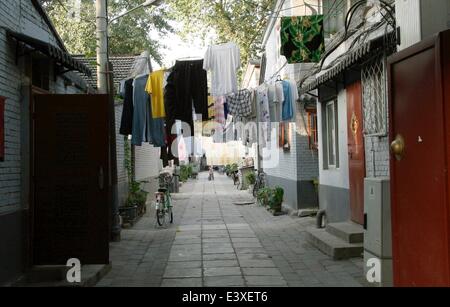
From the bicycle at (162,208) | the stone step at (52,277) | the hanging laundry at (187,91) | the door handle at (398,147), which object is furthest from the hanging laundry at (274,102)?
the door handle at (398,147)

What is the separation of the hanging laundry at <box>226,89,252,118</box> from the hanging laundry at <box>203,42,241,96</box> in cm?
261

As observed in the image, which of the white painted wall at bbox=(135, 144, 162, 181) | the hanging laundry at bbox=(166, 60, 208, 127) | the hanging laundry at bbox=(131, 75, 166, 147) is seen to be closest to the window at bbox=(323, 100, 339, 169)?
the hanging laundry at bbox=(166, 60, 208, 127)

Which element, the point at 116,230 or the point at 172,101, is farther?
the point at 116,230

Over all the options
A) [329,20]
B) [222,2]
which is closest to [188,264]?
[329,20]

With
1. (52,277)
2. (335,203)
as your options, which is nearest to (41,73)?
(52,277)

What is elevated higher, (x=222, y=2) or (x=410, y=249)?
(x=222, y=2)

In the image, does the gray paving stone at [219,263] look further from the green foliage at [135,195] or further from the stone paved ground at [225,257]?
the green foliage at [135,195]

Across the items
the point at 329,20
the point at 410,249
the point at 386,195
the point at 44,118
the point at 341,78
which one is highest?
the point at 329,20

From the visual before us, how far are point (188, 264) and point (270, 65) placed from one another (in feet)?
39.4

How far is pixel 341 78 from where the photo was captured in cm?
980

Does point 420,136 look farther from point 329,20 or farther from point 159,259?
point 329,20

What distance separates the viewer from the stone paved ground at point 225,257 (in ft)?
22.6

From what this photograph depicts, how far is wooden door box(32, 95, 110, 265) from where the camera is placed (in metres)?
6.72

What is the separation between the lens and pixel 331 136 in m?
11.4
